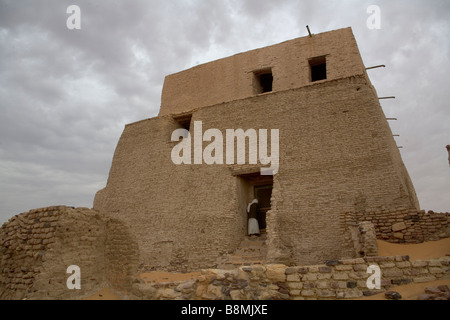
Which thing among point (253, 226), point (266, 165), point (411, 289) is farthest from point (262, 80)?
point (411, 289)

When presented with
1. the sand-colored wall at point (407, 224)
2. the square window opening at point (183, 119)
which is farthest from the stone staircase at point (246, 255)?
the square window opening at point (183, 119)

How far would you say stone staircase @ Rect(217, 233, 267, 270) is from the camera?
30.8 feet

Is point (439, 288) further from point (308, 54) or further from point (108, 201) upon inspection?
point (108, 201)

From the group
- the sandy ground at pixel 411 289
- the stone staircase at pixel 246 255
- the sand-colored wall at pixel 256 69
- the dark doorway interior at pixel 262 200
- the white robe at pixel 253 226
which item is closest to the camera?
the sandy ground at pixel 411 289

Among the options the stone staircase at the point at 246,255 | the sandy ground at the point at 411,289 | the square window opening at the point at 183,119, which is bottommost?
the sandy ground at the point at 411,289

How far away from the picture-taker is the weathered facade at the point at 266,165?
29.8 feet

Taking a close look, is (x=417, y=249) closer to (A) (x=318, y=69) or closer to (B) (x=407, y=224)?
(B) (x=407, y=224)

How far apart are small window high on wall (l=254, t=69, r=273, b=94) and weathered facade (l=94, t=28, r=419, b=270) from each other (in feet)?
0.18

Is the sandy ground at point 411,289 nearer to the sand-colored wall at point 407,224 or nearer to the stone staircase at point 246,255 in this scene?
the sand-colored wall at point 407,224

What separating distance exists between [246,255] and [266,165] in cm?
299

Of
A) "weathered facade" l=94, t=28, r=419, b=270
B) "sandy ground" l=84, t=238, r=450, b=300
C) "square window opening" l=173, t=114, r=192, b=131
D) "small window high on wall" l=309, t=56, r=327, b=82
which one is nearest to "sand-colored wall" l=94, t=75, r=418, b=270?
"weathered facade" l=94, t=28, r=419, b=270

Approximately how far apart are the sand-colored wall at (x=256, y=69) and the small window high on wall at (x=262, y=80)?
0.29 meters

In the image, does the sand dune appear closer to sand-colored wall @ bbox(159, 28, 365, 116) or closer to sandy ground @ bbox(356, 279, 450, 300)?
sandy ground @ bbox(356, 279, 450, 300)

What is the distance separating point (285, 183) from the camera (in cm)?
1005
